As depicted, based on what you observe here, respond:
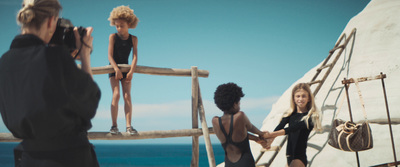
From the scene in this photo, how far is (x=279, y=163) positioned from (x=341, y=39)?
165 inches

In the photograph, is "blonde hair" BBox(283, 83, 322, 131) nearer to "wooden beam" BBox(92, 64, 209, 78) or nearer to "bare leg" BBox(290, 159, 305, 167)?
"bare leg" BBox(290, 159, 305, 167)

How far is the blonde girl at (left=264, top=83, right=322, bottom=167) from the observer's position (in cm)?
426

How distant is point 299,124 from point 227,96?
54.5 inches

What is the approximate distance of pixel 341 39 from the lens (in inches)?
356

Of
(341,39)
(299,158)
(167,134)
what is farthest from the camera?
(341,39)

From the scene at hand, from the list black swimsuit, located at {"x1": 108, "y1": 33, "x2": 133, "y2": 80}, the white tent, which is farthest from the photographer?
the white tent

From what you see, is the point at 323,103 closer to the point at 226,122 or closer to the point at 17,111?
the point at 226,122

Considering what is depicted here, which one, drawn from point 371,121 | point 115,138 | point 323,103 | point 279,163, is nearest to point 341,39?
point 323,103

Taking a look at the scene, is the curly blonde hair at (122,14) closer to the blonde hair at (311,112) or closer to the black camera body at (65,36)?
the blonde hair at (311,112)

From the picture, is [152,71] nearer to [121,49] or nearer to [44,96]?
[121,49]

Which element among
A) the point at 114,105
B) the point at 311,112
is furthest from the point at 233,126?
the point at 114,105

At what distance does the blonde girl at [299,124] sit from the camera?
426cm

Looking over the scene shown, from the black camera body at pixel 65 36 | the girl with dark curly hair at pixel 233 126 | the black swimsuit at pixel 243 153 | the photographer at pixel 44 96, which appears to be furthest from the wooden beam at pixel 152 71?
the photographer at pixel 44 96

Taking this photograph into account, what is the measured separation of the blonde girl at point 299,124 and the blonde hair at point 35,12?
2949mm
